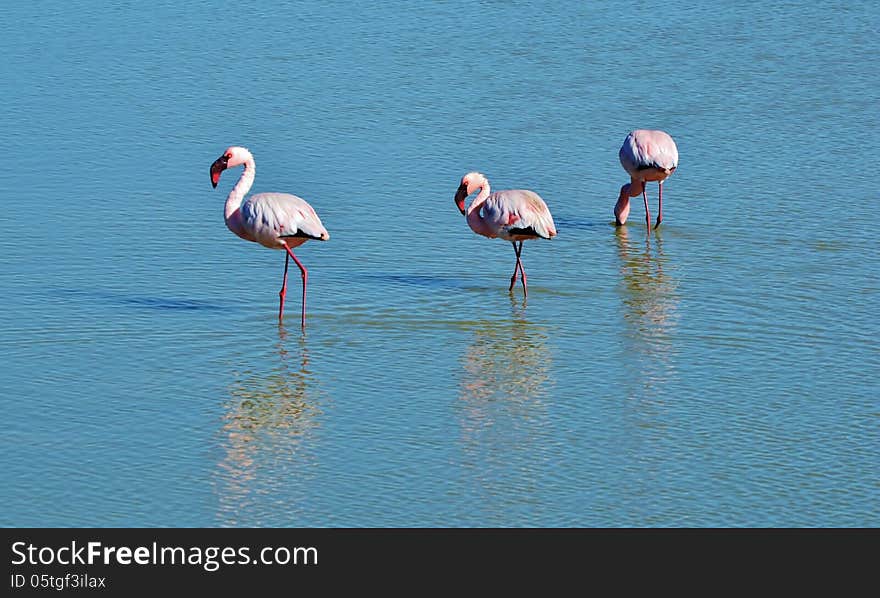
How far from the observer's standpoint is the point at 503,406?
457 inches

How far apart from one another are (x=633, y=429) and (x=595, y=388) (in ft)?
2.90

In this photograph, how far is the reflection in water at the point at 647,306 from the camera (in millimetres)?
12430

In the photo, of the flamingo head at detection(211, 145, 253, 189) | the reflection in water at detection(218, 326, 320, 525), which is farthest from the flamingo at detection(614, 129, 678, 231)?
the reflection in water at detection(218, 326, 320, 525)

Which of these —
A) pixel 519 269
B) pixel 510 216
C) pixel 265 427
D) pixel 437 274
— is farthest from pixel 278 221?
pixel 265 427

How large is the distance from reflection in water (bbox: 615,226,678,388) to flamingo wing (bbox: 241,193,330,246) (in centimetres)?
243

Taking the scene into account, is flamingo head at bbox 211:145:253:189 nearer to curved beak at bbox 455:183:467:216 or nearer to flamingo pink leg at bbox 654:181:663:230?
curved beak at bbox 455:183:467:216

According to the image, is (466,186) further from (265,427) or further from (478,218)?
(265,427)

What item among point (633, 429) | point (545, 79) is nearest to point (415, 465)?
point (633, 429)

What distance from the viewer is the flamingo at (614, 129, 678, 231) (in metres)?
16.4

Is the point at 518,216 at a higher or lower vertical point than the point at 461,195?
lower

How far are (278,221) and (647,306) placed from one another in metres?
2.96

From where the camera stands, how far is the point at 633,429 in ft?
36.3

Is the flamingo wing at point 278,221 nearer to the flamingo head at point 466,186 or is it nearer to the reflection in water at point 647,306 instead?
the flamingo head at point 466,186
